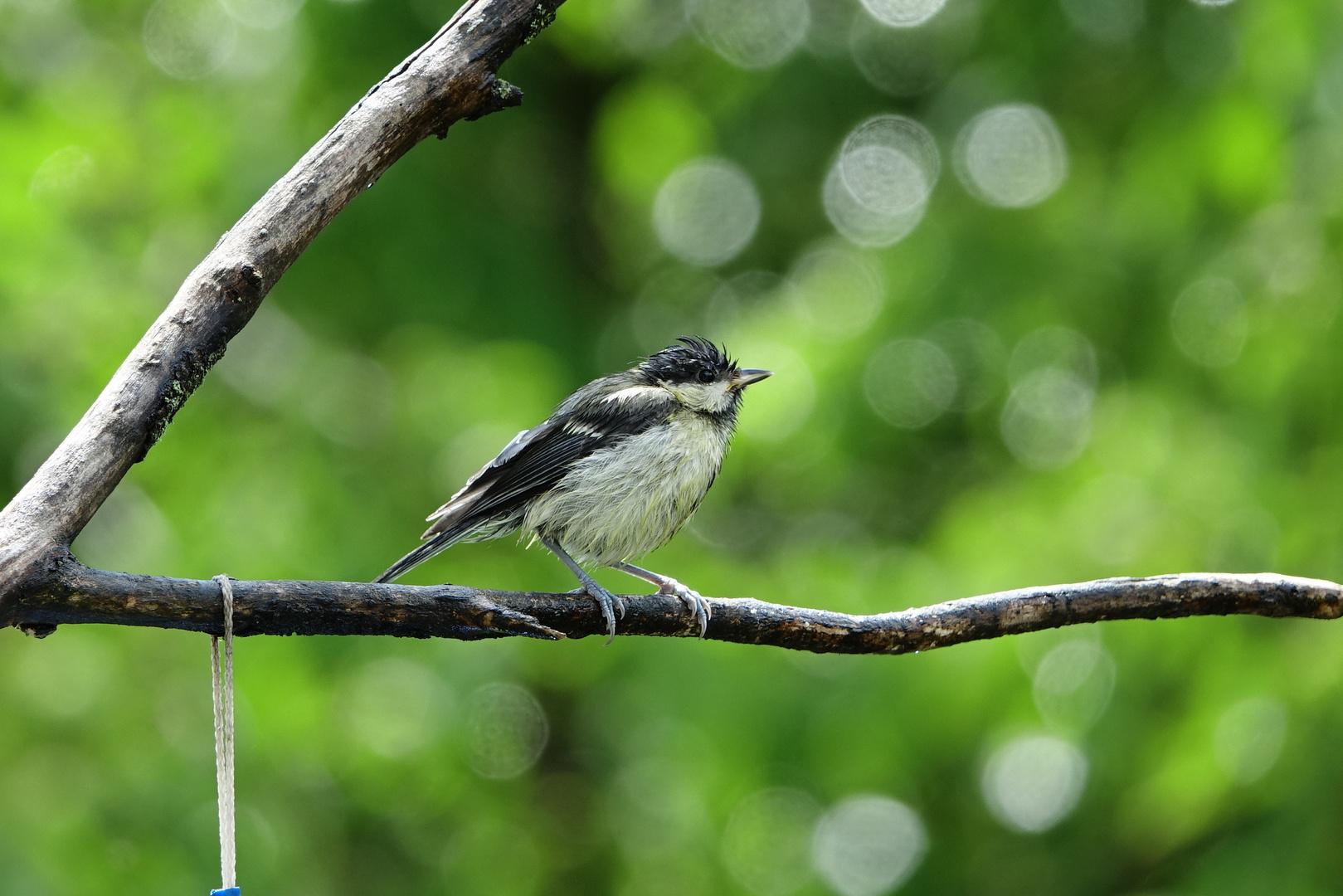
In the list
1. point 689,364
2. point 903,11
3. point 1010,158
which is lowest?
point 689,364

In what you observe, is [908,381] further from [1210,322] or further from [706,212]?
[706,212]

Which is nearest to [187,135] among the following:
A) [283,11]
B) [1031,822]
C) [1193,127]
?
[283,11]

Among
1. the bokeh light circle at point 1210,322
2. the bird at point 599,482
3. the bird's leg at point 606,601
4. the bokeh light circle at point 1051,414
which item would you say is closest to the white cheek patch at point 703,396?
the bird at point 599,482

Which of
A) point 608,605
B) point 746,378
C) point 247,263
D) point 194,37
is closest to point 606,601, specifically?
point 608,605

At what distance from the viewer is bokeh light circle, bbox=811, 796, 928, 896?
5.28 meters

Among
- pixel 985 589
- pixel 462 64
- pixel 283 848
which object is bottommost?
pixel 283 848

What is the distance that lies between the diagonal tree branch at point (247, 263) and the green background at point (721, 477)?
2811mm

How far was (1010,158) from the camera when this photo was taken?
5711 mm

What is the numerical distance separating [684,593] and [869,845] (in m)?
2.74

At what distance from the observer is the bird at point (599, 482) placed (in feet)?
11.9

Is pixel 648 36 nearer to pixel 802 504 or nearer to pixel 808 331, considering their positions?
pixel 808 331

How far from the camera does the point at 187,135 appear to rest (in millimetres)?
5711

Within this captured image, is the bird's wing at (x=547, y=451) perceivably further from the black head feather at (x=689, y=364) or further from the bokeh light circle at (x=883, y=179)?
the bokeh light circle at (x=883, y=179)

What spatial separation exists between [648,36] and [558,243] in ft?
4.05
